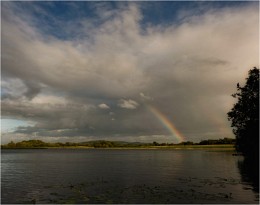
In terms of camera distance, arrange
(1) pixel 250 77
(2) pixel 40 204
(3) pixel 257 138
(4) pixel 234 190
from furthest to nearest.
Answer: (1) pixel 250 77 < (3) pixel 257 138 < (4) pixel 234 190 < (2) pixel 40 204

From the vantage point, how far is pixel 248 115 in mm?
93938

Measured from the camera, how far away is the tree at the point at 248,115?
289 feet

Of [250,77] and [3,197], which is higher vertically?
[250,77]

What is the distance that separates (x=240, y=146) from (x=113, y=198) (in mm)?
75596

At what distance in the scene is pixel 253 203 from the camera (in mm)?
36969

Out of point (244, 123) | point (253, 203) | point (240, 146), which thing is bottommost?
point (253, 203)

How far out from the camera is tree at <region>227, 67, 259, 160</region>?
88012mm

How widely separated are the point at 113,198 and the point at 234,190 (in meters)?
18.6

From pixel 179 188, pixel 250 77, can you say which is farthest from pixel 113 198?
pixel 250 77

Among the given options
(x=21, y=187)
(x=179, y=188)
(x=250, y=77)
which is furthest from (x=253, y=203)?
(x=250, y=77)

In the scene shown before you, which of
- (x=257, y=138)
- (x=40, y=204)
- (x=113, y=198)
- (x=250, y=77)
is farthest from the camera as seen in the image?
(x=250, y=77)

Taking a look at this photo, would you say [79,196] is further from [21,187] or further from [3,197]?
[21,187]

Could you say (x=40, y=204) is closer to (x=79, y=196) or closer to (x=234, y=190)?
(x=79, y=196)

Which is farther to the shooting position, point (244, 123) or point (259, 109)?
point (244, 123)
